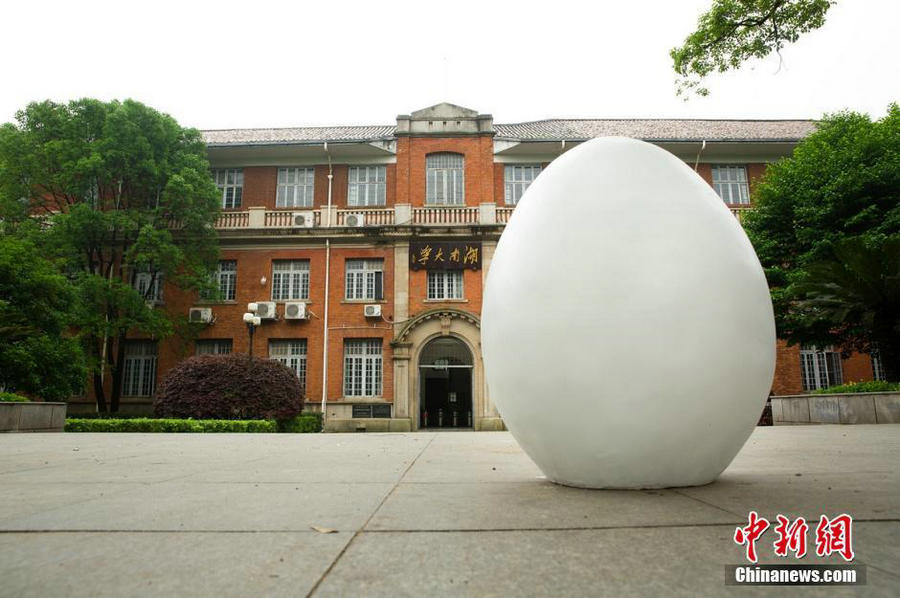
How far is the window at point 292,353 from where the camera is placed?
83.4ft

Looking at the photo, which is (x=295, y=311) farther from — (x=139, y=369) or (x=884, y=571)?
(x=884, y=571)

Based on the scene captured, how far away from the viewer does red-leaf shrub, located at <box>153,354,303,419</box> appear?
59.4ft

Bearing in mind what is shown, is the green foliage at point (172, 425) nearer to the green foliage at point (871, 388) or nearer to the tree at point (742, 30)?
the tree at point (742, 30)

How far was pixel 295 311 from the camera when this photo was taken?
2536 cm

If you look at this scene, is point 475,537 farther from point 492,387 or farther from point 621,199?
point 621,199

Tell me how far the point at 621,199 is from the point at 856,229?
66.8 ft

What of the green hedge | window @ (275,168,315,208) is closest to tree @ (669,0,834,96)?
the green hedge

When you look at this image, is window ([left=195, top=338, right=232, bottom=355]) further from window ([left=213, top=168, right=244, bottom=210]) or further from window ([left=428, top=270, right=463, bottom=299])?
window ([left=428, top=270, right=463, bottom=299])

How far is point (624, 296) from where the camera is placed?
344 cm

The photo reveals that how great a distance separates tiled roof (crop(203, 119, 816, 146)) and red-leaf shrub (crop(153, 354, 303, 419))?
1308cm

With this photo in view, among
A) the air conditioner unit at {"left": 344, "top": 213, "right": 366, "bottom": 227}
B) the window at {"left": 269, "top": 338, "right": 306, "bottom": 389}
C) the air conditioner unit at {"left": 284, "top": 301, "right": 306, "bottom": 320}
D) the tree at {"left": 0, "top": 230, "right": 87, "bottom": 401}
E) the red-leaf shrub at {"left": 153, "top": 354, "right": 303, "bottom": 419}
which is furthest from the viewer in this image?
the air conditioner unit at {"left": 344, "top": 213, "right": 366, "bottom": 227}

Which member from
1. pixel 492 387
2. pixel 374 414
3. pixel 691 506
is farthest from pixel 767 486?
pixel 374 414

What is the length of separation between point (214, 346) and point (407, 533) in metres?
25.7

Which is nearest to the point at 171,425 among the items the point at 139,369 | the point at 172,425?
the point at 172,425
